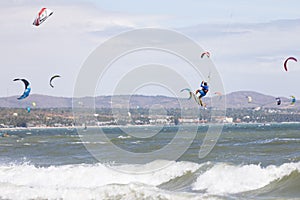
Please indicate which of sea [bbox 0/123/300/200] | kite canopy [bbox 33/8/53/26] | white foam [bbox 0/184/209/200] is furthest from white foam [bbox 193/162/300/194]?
kite canopy [bbox 33/8/53/26]

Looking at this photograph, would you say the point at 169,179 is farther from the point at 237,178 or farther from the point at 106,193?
the point at 106,193

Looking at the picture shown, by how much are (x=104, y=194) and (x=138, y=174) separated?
6.96 m

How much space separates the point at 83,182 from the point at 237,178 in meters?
7.27

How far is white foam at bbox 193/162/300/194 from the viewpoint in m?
23.6

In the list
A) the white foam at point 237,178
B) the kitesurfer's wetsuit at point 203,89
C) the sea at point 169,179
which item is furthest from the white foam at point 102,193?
the kitesurfer's wetsuit at point 203,89

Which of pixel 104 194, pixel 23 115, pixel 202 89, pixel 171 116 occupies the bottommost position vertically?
pixel 104 194

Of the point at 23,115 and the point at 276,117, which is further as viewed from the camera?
the point at 23,115

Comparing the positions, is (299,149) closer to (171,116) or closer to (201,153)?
(201,153)

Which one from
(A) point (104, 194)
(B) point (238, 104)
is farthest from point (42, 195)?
(B) point (238, 104)

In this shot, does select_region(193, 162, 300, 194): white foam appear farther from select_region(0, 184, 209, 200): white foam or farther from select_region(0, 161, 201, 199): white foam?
select_region(0, 184, 209, 200): white foam

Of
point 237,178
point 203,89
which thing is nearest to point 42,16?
point 203,89

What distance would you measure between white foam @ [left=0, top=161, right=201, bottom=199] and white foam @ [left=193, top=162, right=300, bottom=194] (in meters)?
2.00

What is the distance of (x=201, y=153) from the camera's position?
40.8m

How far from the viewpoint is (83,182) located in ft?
93.9
